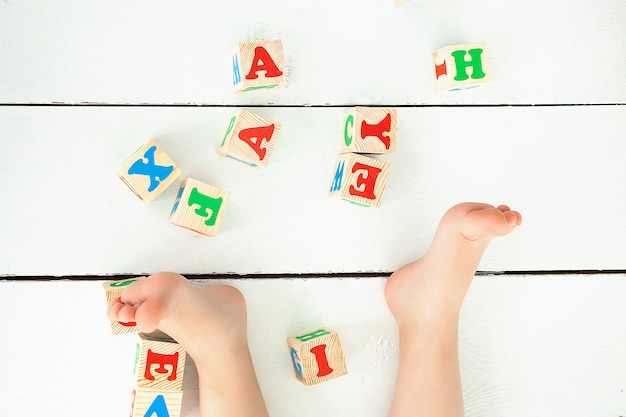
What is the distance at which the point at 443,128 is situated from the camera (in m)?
1.03

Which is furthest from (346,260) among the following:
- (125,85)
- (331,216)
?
(125,85)

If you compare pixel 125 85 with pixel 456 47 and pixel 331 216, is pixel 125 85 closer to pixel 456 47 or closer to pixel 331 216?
pixel 331 216

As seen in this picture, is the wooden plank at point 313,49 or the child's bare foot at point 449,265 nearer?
the child's bare foot at point 449,265

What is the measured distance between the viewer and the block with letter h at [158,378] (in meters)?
0.86

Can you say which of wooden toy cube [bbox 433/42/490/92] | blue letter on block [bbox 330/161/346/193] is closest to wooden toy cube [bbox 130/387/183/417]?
blue letter on block [bbox 330/161/346/193]

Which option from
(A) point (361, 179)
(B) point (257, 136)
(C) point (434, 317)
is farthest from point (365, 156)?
(C) point (434, 317)

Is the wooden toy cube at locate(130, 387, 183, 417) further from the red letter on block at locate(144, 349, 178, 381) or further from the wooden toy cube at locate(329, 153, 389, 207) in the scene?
the wooden toy cube at locate(329, 153, 389, 207)

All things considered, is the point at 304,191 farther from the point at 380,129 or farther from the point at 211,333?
the point at 211,333

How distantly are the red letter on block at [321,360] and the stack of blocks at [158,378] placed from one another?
0.68 ft

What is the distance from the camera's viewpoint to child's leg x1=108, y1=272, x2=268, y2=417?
0.79 meters

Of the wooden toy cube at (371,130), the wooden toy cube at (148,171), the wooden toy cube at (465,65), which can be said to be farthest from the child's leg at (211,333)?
the wooden toy cube at (465,65)

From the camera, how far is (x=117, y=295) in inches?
35.4

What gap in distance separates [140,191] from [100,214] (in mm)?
94

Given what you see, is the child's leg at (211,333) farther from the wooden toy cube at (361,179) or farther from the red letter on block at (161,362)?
the wooden toy cube at (361,179)
